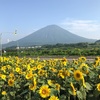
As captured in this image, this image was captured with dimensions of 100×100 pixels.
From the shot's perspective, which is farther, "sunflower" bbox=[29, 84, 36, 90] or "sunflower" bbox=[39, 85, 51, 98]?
"sunflower" bbox=[29, 84, 36, 90]

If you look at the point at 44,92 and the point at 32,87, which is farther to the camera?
the point at 32,87

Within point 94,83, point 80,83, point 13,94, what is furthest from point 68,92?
point 13,94

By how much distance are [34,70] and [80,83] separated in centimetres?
190

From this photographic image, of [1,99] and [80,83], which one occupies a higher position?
[80,83]

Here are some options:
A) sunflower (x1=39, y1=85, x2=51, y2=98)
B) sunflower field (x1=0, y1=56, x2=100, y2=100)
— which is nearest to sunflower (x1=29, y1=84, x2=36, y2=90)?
sunflower field (x1=0, y1=56, x2=100, y2=100)

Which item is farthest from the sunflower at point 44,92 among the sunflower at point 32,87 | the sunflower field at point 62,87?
Result: the sunflower at point 32,87

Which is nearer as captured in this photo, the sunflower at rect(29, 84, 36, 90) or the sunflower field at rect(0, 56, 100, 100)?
the sunflower field at rect(0, 56, 100, 100)

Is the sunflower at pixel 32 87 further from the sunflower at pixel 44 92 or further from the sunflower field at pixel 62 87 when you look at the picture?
the sunflower at pixel 44 92

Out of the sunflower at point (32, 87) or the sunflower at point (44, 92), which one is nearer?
the sunflower at point (44, 92)

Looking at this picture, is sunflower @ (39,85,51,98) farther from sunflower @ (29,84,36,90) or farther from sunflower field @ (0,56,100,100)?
sunflower @ (29,84,36,90)

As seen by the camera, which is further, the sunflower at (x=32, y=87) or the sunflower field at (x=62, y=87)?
the sunflower at (x=32, y=87)

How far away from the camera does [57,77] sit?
4.60 meters

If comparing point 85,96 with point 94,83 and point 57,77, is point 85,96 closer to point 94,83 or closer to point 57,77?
point 94,83

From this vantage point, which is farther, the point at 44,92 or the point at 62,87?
the point at 62,87
